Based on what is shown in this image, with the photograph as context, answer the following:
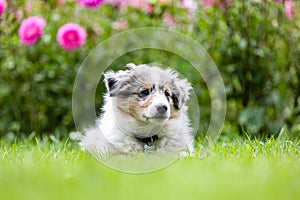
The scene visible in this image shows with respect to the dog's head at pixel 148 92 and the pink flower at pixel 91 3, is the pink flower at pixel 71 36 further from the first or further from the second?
the dog's head at pixel 148 92

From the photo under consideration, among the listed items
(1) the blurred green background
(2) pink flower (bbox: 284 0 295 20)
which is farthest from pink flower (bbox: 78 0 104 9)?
(2) pink flower (bbox: 284 0 295 20)

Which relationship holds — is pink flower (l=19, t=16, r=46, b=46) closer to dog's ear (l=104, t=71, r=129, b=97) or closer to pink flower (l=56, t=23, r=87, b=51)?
pink flower (l=56, t=23, r=87, b=51)

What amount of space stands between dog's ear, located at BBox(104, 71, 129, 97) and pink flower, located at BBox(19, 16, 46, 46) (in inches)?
73.5

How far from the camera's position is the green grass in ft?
9.08

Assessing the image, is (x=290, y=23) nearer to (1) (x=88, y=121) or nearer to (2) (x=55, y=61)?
(2) (x=55, y=61)

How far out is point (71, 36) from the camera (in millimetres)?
5402

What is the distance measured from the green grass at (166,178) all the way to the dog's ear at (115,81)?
392mm

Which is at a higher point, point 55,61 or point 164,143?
point 55,61

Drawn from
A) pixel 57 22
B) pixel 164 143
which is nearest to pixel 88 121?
pixel 164 143

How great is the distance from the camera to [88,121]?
149 inches

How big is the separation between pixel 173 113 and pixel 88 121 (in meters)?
0.47

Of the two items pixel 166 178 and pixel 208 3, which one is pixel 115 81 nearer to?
pixel 166 178

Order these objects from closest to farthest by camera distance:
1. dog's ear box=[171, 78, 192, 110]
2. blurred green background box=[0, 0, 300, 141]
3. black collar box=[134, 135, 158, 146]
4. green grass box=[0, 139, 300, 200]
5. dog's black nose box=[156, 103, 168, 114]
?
green grass box=[0, 139, 300, 200] → dog's black nose box=[156, 103, 168, 114] → dog's ear box=[171, 78, 192, 110] → black collar box=[134, 135, 158, 146] → blurred green background box=[0, 0, 300, 141]

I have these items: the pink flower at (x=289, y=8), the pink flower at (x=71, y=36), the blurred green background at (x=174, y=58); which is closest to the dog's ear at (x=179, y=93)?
the blurred green background at (x=174, y=58)
